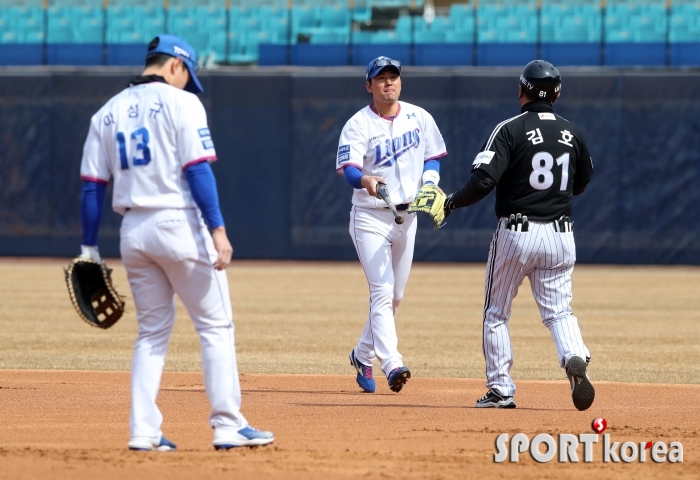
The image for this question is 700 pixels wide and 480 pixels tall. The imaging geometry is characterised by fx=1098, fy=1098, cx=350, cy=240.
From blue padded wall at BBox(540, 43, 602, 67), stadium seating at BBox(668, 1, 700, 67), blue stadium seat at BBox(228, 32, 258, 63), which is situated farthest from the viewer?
blue stadium seat at BBox(228, 32, 258, 63)

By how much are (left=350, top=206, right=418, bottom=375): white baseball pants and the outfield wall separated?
43.1 feet

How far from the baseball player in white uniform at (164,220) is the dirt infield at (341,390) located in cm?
32

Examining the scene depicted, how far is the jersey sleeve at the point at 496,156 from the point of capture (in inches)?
246

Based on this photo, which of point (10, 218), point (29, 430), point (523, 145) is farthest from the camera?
point (10, 218)

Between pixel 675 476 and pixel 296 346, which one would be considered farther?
pixel 296 346

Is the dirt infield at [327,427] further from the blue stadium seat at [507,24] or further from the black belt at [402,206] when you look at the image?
the blue stadium seat at [507,24]

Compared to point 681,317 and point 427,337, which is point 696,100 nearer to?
point 681,317

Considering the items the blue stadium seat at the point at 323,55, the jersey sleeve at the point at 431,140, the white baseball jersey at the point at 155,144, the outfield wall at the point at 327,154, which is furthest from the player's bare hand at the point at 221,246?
the blue stadium seat at the point at 323,55

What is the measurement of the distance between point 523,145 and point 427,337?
16.8 ft

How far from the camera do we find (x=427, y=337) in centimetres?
1120

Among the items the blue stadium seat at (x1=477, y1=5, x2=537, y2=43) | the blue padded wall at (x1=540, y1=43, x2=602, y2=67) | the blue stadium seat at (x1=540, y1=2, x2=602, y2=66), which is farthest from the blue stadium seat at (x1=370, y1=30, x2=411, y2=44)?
the blue padded wall at (x1=540, y1=43, x2=602, y2=67)

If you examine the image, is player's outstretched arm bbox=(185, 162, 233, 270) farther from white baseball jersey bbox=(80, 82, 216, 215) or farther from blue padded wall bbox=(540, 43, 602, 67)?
blue padded wall bbox=(540, 43, 602, 67)

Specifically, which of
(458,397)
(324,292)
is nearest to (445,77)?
(324,292)

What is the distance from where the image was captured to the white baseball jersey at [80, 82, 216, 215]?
15.1 ft
